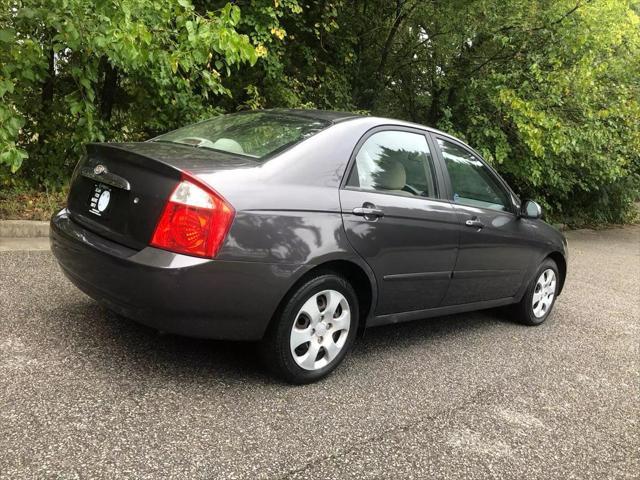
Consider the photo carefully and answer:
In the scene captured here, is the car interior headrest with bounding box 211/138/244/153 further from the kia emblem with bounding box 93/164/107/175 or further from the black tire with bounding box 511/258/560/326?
the black tire with bounding box 511/258/560/326

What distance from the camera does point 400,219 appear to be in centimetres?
360

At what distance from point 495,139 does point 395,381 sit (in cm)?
753

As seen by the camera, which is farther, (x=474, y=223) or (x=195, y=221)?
(x=474, y=223)

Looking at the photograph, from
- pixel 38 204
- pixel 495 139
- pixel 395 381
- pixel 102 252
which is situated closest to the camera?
pixel 102 252

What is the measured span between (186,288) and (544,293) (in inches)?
145

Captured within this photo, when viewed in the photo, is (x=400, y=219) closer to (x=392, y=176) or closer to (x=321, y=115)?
(x=392, y=176)

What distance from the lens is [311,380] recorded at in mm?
3314

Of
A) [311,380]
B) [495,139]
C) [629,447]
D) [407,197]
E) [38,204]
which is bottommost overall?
[38,204]

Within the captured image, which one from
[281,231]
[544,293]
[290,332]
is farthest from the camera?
[544,293]

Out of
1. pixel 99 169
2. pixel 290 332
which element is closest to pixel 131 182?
pixel 99 169

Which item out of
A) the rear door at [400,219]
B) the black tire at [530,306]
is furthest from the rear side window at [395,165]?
the black tire at [530,306]

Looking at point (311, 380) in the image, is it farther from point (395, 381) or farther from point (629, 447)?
point (629, 447)

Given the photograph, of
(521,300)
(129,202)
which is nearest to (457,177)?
(521,300)

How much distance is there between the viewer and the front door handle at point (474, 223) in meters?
4.15
